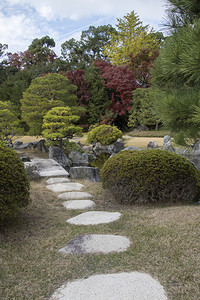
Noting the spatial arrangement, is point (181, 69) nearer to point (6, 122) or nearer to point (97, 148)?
point (6, 122)

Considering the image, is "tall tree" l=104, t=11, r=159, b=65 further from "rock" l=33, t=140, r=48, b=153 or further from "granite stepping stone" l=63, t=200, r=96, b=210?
"granite stepping stone" l=63, t=200, r=96, b=210

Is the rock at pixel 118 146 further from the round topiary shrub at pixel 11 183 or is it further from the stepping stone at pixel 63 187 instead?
the round topiary shrub at pixel 11 183

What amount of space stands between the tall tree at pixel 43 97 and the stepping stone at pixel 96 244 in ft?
25.7

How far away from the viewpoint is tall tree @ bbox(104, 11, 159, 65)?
65.5ft

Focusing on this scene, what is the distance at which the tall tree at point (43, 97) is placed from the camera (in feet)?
30.8

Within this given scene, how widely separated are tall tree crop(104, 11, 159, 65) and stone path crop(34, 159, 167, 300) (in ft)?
61.4

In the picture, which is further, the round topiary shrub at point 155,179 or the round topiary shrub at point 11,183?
the round topiary shrub at point 155,179

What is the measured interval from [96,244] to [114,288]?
57 centimetres

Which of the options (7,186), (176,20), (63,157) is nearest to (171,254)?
(7,186)

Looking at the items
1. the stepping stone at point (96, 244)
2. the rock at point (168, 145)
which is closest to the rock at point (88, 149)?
the rock at point (168, 145)

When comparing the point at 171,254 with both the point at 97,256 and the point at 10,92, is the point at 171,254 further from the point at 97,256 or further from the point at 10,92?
the point at 10,92

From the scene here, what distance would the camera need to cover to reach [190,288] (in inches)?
55.6

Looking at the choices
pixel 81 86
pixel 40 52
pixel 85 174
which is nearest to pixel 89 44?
pixel 40 52

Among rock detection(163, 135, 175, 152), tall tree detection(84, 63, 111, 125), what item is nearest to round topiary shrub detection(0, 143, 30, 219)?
rock detection(163, 135, 175, 152)
